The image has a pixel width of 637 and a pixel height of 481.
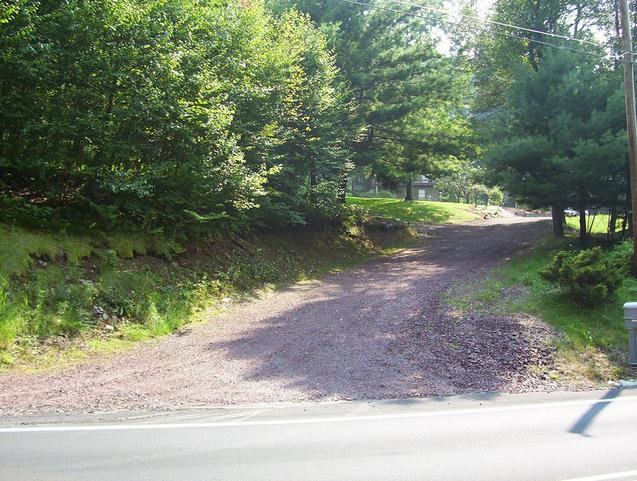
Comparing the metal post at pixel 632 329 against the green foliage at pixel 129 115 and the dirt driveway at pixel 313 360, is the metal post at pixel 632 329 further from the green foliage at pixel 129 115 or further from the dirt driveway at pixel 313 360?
the green foliage at pixel 129 115

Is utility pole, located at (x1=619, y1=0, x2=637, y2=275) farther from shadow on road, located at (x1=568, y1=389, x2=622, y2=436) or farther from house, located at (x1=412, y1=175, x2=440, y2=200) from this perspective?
house, located at (x1=412, y1=175, x2=440, y2=200)

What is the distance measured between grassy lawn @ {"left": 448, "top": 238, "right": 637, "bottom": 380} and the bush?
0.28 metres

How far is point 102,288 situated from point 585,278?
10197 millimetres

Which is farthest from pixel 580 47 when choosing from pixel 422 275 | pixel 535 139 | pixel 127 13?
pixel 127 13

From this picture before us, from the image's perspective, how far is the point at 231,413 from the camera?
6324 millimetres

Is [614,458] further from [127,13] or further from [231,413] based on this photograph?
[127,13]

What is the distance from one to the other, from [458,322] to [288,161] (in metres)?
9.43

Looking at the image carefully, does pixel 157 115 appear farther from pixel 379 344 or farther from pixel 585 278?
pixel 585 278

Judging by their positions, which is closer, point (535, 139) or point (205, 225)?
point (205, 225)

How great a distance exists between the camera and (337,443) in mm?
5246

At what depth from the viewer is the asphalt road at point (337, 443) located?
178 inches

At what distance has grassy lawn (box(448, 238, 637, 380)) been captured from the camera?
359 inches

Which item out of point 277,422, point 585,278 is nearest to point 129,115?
point 277,422

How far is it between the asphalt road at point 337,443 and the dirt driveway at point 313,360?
2.14 feet
